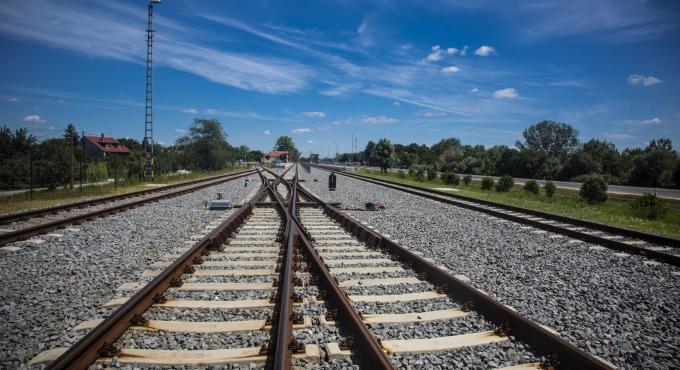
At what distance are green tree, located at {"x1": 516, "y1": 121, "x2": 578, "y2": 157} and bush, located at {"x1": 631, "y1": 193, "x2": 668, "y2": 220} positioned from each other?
273ft

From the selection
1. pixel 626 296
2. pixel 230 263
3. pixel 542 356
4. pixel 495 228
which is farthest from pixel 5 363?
pixel 495 228

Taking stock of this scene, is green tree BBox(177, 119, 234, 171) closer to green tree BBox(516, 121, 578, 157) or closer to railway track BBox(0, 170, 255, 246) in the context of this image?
railway track BBox(0, 170, 255, 246)

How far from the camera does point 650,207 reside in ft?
47.7

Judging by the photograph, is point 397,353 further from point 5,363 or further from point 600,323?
point 5,363

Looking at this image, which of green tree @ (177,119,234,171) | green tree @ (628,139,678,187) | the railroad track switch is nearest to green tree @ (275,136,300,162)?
green tree @ (177,119,234,171)

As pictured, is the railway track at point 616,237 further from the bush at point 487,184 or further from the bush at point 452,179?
the bush at point 452,179

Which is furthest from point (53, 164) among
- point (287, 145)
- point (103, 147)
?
point (287, 145)

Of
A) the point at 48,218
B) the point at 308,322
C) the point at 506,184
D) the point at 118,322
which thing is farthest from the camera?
the point at 506,184

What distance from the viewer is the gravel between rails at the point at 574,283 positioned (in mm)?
3707

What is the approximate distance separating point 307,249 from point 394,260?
1.48 metres

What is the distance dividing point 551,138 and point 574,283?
102m

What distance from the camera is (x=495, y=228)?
996 cm

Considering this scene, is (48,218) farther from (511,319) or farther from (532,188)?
(532,188)

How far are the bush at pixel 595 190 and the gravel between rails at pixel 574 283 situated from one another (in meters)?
11.1
